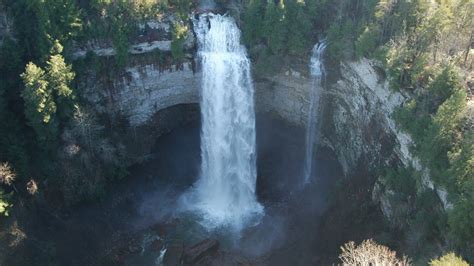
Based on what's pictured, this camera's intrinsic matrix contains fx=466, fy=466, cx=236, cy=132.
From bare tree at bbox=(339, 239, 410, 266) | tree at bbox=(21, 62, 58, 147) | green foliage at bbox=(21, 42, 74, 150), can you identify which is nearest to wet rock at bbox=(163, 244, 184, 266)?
green foliage at bbox=(21, 42, 74, 150)

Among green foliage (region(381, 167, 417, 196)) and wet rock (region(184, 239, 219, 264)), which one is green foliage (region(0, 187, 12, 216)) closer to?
wet rock (region(184, 239, 219, 264))

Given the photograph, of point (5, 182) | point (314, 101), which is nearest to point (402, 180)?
point (314, 101)

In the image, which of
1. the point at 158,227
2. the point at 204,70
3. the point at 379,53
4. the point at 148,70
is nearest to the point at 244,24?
the point at 204,70

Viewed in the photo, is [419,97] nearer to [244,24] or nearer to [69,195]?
[244,24]

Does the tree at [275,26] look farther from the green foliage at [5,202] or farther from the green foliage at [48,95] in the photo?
the green foliage at [5,202]

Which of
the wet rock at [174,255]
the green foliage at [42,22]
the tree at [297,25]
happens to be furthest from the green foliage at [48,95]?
the tree at [297,25]

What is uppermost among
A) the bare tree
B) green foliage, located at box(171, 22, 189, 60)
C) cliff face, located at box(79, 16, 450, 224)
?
green foliage, located at box(171, 22, 189, 60)
